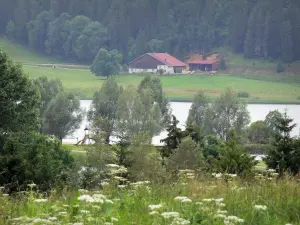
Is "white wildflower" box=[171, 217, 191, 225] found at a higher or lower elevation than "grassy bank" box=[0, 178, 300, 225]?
higher

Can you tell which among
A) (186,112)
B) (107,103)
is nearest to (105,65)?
(186,112)

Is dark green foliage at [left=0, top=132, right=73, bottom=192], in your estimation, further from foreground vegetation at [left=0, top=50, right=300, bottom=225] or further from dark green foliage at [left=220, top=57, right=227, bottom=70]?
dark green foliage at [left=220, top=57, right=227, bottom=70]

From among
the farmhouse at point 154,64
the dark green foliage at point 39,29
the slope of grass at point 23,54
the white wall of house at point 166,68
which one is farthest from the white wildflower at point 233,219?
the dark green foliage at point 39,29

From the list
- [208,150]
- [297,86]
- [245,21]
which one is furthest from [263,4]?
[208,150]

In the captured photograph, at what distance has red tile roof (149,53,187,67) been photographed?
14893 cm

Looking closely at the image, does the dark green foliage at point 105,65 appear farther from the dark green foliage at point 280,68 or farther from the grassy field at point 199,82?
the dark green foliage at point 280,68

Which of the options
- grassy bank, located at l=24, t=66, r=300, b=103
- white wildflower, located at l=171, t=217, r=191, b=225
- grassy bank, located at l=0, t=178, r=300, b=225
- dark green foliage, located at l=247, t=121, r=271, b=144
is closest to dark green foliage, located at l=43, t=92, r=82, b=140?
dark green foliage, located at l=247, t=121, r=271, b=144

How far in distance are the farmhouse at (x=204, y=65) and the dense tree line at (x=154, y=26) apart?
9.20 metres

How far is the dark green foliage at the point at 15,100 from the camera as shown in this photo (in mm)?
36219

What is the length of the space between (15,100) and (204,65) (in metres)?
113

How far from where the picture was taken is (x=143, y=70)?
14762 cm

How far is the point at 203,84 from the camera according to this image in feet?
403

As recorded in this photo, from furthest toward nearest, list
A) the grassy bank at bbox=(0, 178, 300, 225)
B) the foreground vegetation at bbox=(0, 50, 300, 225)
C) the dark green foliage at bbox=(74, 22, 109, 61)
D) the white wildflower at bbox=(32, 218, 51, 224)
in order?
the dark green foliage at bbox=(74, 22, 109, 61) → the foreground vegetation at bbox=(0, 50, 300, 225) → the grassy bank at bbox=(0, 178, 300, 225) → the white wildflower at bbox=(32, 218, 51, 224)

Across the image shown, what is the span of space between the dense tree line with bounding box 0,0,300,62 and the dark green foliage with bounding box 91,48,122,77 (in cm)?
1814
